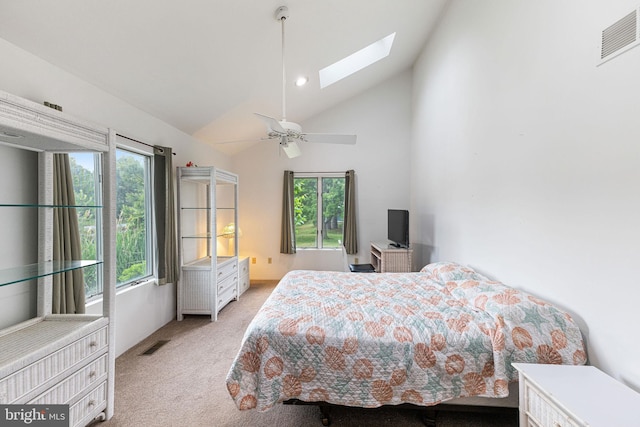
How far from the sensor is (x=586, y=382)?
1.29m

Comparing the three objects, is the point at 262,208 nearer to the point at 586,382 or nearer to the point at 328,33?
the point at 328,33

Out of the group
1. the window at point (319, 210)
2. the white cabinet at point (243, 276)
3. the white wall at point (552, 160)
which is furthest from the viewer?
the window at point (319, 210)

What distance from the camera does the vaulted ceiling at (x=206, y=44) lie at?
173 centimetres

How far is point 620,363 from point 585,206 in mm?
819

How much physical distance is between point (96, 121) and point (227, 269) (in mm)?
2271

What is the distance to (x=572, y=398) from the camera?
1177mm

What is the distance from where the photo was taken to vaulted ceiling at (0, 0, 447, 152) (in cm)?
173

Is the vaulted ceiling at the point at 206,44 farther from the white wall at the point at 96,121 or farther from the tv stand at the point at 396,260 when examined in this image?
the tv stand at the point at 396,260

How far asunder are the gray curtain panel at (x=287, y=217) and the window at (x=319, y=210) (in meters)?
0.16

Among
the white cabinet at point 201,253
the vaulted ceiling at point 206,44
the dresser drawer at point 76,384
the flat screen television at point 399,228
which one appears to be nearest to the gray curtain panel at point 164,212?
the white cabinet at point 201,253

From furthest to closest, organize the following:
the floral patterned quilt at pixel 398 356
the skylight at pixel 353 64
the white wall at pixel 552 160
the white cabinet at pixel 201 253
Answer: the skylight at pixel 353 64 → the white cabinet at pixel 201 253 → the floral patterned quilt at pixel 398 356 → the white wall at pixel 552 160

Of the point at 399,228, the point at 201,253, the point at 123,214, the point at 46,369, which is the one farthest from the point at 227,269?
the point at 399,228

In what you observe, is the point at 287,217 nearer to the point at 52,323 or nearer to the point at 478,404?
the point at 52,323

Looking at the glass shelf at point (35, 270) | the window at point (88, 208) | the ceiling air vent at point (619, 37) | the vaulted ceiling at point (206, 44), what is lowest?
the glass shelf at point (35, 270)
